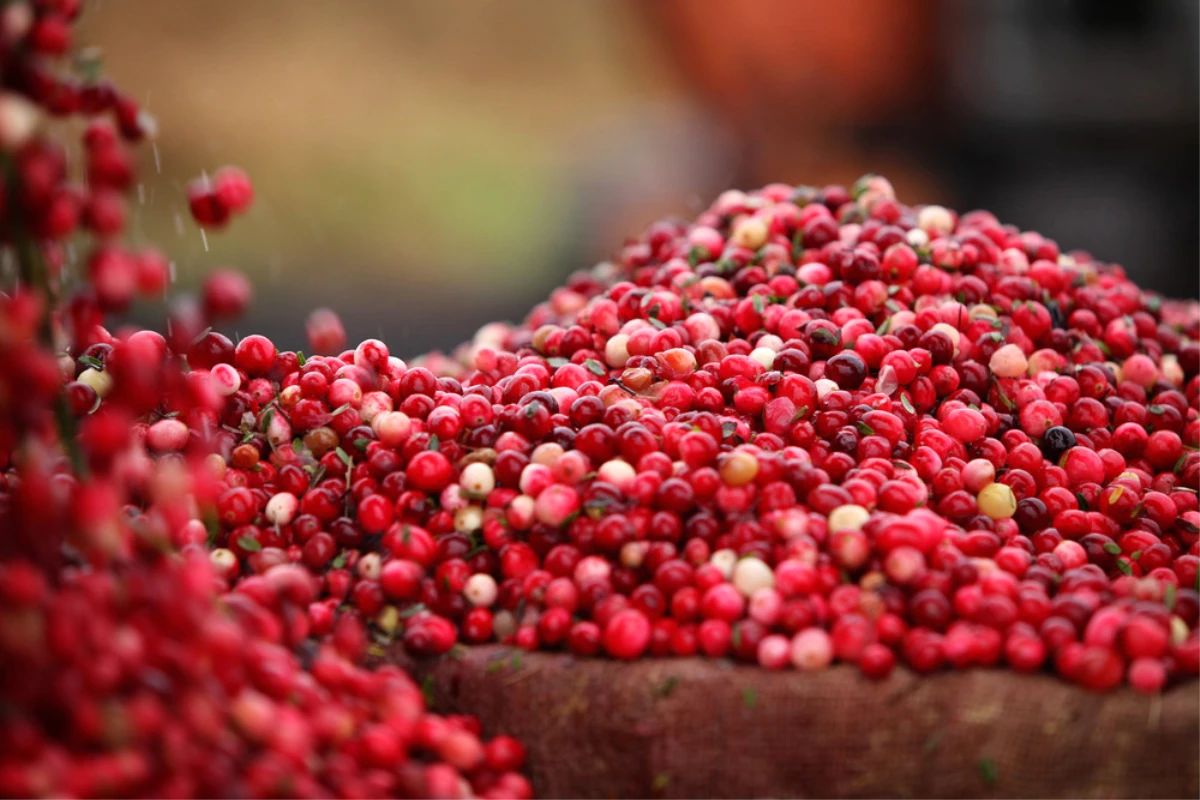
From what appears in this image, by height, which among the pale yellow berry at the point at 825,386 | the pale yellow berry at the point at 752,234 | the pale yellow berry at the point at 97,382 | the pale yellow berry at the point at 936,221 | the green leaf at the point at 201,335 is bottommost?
the pale yellow berry at the point at 97,382

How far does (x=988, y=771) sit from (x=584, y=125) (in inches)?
152

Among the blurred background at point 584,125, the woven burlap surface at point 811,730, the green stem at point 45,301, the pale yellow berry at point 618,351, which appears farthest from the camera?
the blurred background at point 584,125

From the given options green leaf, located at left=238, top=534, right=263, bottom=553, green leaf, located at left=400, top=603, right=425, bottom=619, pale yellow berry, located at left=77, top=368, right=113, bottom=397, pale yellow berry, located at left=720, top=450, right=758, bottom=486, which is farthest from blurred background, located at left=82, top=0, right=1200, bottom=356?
pale yellow berry, located at left=720, top=450, right=758, bottom=486

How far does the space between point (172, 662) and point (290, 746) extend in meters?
0.14

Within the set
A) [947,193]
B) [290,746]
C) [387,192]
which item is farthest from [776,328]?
[947,193]

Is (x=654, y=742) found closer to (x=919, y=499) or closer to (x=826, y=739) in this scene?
(x=826, y=739)

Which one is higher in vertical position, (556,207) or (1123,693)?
(556,207)

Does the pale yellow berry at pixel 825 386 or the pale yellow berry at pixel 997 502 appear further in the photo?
the pale yellow berry at pixel 825 386

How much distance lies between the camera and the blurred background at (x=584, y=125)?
4.00m

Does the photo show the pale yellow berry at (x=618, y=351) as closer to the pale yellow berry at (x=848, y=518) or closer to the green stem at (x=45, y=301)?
the pale yellow berry at (x=848, y=518)

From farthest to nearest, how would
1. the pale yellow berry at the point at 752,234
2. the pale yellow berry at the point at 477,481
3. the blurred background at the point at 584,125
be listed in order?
the blurred background at the point at 584,125
the pale yellow berry at the point at 752,234
the pale yellow berry at the point at 477,481

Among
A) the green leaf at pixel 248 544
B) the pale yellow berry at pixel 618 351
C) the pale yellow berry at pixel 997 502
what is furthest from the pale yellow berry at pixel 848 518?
the green leaf at pixel 248 544

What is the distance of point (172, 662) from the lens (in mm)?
963

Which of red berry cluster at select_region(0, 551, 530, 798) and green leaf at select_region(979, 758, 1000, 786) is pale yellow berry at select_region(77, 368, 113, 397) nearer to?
red berry cluster at select_region(0, 551, 530, 798)
